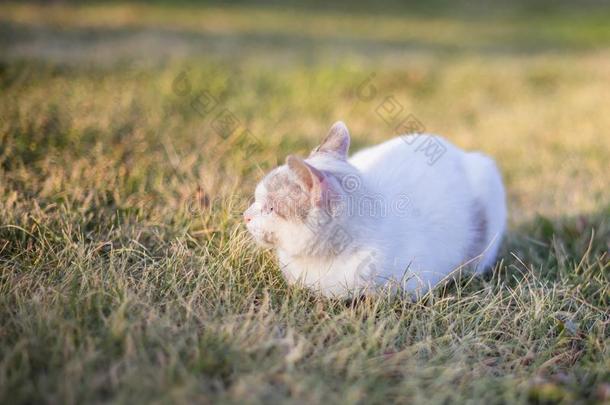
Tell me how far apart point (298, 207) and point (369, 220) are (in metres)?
0.32

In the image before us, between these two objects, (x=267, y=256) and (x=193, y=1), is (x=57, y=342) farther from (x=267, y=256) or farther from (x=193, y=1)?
(x=193, y=1)

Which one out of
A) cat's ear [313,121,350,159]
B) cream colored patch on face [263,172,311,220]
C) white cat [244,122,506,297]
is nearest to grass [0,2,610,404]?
white cat [244,122,506,297]

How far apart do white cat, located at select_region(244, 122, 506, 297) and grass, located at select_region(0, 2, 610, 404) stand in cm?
12

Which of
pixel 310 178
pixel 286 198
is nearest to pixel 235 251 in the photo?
pixel 286 198

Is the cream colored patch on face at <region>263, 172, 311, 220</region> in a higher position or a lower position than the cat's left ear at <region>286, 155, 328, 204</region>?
lower

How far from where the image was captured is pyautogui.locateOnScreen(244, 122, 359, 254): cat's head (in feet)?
7.38

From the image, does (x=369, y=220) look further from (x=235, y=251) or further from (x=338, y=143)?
(x=235, y=251)

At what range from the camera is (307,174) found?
7.32ft

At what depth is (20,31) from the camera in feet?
24.3

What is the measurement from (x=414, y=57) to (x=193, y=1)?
21.2 ft

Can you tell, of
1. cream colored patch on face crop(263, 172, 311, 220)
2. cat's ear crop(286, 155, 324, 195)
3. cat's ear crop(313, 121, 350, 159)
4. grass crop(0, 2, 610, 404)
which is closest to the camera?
grass crop(0, 2, 610, 404)

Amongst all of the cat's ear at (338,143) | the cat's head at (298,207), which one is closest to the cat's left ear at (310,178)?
the cat's head at (298,207)

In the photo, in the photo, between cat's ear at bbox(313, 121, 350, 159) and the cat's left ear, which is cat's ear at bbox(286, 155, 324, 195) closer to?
the cat's left ear

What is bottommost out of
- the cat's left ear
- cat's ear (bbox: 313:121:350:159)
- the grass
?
the grass
